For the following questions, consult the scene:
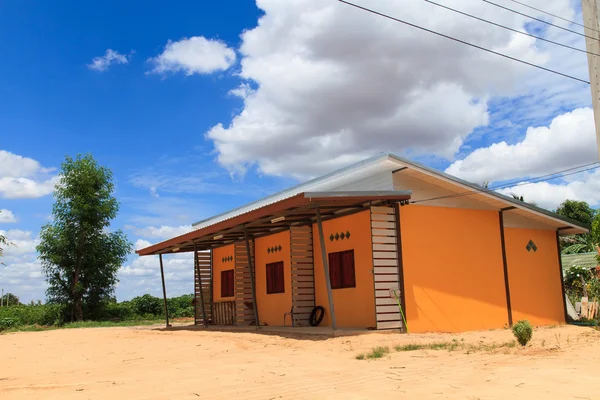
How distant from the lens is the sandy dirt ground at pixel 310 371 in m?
5.94

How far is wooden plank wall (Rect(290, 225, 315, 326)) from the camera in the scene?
14593 mm

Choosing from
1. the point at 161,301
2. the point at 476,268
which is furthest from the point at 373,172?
the point at 161,301

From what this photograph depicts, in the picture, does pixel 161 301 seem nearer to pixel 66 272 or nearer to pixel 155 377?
pixel 66 272

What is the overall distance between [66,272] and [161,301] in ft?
18.5

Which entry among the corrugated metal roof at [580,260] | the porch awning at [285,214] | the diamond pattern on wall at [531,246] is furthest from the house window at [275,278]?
the corrugated metal roof at [580,260]

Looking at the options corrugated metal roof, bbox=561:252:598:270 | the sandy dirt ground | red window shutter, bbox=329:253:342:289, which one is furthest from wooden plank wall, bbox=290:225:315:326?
corrugated metal roof, bbox=561:252:598:270

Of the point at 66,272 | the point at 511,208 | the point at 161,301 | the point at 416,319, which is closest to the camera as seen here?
the point at 416,319

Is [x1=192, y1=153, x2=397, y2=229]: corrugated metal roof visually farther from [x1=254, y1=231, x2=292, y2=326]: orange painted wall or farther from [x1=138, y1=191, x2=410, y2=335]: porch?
[x1=254, y1=231, x2=292, y2=326]: orange painted wall

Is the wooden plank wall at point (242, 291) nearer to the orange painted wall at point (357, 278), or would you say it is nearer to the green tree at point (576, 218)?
the orange painted wall at point (357, 278)

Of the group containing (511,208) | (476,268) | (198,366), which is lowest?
(198,366)

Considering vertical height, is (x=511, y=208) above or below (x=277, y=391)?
above

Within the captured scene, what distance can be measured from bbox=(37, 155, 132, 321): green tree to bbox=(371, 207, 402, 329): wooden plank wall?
62.9ft

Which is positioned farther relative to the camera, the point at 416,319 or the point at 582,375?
the point at 416,319

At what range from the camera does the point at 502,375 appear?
648cm
